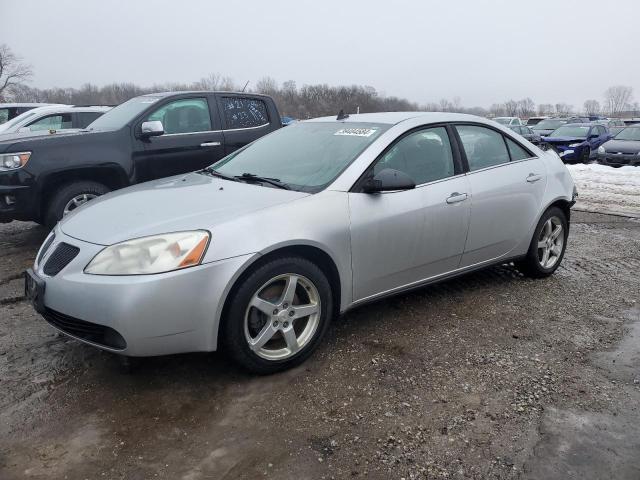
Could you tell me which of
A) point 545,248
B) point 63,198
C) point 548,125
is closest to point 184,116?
point 63,198

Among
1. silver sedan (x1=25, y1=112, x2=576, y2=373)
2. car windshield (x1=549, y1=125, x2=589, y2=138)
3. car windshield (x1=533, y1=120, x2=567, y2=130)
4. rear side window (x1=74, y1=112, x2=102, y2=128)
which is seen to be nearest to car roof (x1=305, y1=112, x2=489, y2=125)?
silver sedan (x1=25, y1=112, x2=576, y2=373)

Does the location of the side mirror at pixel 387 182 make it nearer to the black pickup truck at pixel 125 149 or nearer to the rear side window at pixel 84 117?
the black pickup truck at pixel 125 149

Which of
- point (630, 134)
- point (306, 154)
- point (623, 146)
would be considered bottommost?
point (623, 146)

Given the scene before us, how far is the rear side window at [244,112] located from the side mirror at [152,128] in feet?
3.62

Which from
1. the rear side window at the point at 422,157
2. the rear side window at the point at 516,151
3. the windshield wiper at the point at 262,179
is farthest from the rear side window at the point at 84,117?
the rear side window at the point at 516,151

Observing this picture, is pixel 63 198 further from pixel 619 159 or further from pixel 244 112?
pixel 619 159

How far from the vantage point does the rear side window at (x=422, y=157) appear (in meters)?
3.82

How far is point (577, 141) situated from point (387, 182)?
1678 centimetres

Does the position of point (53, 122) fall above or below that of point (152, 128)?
above

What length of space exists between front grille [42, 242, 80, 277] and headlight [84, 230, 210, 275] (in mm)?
208

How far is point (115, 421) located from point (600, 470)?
233cm

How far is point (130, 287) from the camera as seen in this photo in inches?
107

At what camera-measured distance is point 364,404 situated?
9.53 ft

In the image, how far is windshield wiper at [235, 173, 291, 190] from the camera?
3575mm
